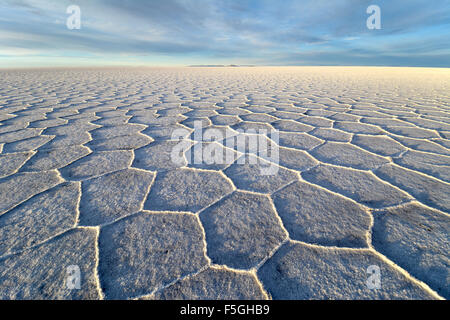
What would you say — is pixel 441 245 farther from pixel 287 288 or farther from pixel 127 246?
Result: pixel 127 246

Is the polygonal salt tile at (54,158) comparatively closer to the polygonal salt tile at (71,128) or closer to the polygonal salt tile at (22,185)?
the polygonal salt tile at (22,185)

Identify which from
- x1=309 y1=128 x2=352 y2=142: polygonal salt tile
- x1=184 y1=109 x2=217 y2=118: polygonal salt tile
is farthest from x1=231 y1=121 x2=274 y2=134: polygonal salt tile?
x1=184 y1=109 x2=217 y2=118: polygonal salt tile

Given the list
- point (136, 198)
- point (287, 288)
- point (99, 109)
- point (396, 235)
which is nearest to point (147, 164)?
point (136, 198)

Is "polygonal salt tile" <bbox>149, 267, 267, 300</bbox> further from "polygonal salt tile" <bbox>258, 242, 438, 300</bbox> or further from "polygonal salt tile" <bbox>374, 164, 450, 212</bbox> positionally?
"polygonal salt tile" <bbox>374, 164, 450, 212</bbox>

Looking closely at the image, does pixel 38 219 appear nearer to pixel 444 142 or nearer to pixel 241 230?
pixel 241 230

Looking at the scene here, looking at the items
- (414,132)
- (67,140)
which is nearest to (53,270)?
(67,140)

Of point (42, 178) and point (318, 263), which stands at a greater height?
point (42, 178)
